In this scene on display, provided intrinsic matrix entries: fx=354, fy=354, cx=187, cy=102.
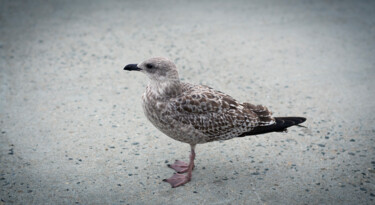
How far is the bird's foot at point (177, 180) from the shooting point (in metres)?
3.75

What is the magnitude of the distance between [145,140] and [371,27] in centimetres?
548

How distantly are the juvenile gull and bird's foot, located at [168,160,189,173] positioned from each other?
10 cm

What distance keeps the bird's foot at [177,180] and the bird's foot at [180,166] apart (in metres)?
0.13

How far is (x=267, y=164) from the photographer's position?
13.4 feet

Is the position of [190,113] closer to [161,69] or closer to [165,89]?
[165,89]

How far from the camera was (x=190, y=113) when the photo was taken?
12.1 ft

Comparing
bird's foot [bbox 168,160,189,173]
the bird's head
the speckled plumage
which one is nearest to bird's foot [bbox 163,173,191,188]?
bird's foot [bbox 168,160,189,173]

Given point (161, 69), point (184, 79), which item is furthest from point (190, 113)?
point (184, 79)

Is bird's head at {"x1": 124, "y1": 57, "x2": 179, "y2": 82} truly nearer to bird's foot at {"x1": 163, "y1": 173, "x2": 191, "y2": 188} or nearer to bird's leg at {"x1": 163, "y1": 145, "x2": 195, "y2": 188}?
bird's leg at {"x1": 163, "y1": 145, "x2": 195, "y2": 188}

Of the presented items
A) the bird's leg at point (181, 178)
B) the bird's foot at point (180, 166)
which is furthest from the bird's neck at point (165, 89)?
the bird's foot at point (180, 166)

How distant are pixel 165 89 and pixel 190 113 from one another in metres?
0.36

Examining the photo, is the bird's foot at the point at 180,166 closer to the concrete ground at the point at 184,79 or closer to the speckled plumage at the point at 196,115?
the concrete ground at the point at 184,79

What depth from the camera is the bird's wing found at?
12.0ft

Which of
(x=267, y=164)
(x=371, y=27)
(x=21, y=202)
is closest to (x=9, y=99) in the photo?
(x=21, y=202)
